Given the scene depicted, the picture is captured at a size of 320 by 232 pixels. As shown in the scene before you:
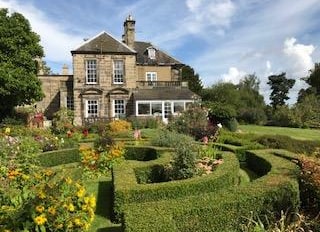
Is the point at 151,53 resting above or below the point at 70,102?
above

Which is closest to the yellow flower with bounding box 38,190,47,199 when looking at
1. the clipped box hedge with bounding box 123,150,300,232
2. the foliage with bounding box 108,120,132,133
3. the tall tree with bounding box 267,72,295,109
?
the clipped box hedge with bounding box 123,150,300,232

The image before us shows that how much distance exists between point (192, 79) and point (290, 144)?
39.9m

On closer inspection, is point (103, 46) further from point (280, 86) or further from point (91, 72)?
point (280, 86)

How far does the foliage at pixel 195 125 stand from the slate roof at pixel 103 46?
15.6 m

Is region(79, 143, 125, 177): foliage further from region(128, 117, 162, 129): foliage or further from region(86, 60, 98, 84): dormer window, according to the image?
region(86, 60, 98, 84): dormer window

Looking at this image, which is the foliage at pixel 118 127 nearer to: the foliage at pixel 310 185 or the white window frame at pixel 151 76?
the white window frame at pixel 151 76

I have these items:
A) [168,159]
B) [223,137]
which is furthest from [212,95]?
[168,159]

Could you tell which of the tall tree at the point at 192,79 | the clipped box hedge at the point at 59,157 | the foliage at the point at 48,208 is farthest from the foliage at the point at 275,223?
the tall tree at the point at 192,79

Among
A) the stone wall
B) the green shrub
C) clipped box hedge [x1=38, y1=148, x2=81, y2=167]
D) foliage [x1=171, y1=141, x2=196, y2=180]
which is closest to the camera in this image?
foliage [x1=171, y1=141, x2=196, y2=180]

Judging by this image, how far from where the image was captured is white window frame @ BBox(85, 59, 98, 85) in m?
35.3

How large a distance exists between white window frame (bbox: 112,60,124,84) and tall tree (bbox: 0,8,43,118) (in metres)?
6.90

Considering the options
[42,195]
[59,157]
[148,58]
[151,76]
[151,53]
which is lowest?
[59,157]

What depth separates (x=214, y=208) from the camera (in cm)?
667

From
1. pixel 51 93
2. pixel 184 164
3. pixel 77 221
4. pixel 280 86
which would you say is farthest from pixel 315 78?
pixel 77 221
